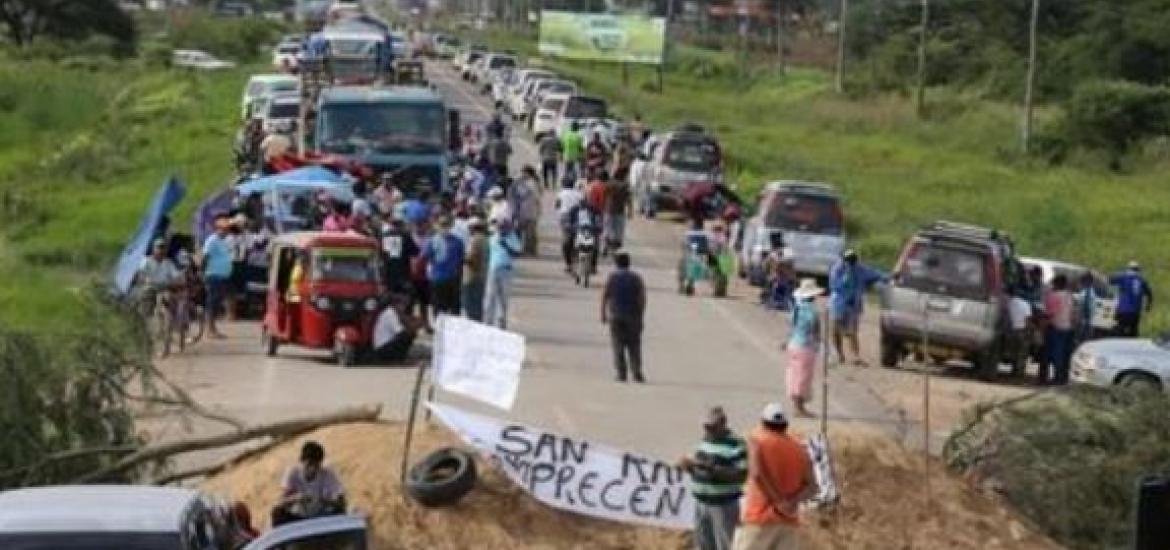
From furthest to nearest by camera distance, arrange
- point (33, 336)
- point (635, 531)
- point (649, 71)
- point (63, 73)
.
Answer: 1. point (649, 71)
2. point (63, 73)
3. point (33, 336)
4. point (635, 531)

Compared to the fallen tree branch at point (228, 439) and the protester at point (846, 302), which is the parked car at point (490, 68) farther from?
the fallen tree branch at point (228, 439)

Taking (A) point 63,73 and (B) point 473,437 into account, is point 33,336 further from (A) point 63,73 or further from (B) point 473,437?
(A) point 63,73

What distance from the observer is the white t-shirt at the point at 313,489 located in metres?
14.9

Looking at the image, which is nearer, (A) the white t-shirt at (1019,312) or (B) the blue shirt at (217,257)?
(B) the blue shirt at (217,257)

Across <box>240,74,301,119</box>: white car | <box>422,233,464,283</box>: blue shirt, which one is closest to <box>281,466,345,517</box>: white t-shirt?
<box>422,233,464,283</box>: blue shirt

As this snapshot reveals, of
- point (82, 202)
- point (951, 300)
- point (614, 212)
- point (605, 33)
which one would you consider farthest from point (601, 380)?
point (605, 33)

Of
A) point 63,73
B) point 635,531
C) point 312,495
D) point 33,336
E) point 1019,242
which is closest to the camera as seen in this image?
point 312,495

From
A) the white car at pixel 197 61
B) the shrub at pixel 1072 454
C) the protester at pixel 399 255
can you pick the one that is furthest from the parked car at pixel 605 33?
the shrub at pixel 1072 454

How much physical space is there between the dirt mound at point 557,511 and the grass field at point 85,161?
983 centimetres

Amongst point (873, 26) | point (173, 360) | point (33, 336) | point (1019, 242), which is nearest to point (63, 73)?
point (873, 26)

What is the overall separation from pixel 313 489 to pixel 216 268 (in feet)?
46.1

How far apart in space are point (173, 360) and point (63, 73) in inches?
2888

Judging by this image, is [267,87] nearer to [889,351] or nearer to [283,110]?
[283,110]

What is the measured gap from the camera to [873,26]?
125812 millimetres
